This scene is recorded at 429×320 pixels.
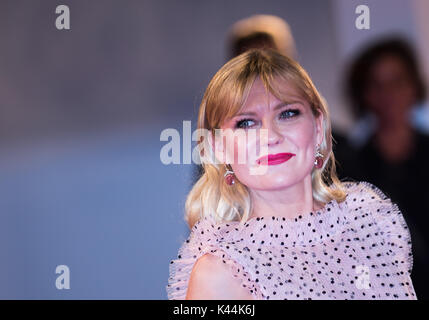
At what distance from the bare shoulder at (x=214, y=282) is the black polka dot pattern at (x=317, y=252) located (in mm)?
16

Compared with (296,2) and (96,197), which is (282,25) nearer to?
(296,2)

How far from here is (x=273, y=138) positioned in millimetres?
1565

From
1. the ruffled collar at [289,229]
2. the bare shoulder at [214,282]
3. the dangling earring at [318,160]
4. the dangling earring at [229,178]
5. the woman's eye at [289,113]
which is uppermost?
the woman's eye at [289,113]

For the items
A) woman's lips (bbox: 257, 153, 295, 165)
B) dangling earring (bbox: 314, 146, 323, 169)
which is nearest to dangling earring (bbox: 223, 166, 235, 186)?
woman's lips (bbox: 257, 153, 295, 165)

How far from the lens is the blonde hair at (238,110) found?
1558mm

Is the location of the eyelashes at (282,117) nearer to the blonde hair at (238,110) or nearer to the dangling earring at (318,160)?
the blonde hair at (238,110)

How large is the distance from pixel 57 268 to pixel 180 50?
0.86 metres

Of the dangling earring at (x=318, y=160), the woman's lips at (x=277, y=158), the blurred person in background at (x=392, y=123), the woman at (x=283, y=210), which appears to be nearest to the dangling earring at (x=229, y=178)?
the woman at (x=283, y=210)

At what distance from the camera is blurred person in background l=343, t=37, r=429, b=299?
7.08 ft

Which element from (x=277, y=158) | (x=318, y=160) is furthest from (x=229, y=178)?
(x=318, y=160)

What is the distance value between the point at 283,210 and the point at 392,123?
815mm

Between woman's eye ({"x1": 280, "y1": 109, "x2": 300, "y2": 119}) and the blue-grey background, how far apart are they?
51cm

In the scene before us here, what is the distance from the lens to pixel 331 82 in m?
2.13

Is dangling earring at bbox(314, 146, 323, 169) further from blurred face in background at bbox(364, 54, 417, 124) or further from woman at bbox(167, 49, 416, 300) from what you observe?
blurred face in background at bbox(364, 54, 417, 124)
